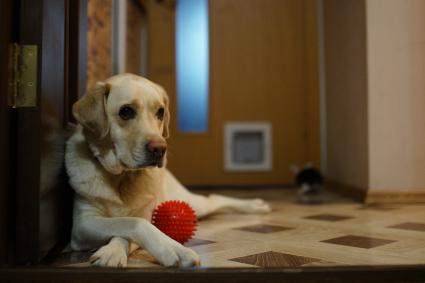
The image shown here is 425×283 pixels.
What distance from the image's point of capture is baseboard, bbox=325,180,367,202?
2679mm

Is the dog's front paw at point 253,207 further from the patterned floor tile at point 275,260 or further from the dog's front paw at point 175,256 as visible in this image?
the dog's front paw at point 175,256

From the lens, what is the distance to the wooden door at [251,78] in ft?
12.9

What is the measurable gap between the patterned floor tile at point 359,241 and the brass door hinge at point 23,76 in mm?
995

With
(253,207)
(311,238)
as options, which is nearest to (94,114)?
(311,238)

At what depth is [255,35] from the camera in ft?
13.1

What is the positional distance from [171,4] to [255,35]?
29.7 inches

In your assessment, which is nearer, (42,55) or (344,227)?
(42,55)

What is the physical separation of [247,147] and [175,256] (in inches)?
113

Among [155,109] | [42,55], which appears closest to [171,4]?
[155,109]

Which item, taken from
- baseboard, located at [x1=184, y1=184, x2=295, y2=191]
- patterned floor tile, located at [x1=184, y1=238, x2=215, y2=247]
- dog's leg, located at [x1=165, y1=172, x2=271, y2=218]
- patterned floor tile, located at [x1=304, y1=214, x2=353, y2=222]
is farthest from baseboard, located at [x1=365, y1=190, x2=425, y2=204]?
baseboard, located at [x1=184, y1=184, x2=295, y2=191]

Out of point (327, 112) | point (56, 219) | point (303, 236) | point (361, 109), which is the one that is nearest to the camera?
point (56, 219)

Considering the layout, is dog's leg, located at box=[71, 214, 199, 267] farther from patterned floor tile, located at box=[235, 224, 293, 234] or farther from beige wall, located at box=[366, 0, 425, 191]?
beige wall, located at box=[366, 0, 425, 191]

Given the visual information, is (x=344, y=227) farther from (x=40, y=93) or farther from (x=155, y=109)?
(x=40, y=93)

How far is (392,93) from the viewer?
97.8 inches
